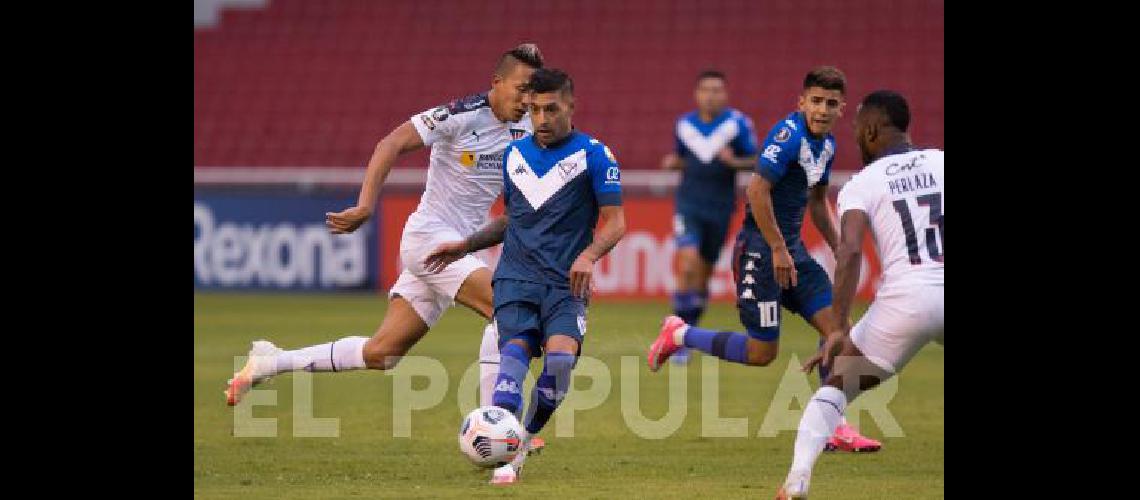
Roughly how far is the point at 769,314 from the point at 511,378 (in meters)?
2.62

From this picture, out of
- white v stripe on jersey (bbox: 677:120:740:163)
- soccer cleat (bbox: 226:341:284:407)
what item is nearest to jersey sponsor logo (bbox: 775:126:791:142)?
soccer cleat (bbox: 226:341:284:407)

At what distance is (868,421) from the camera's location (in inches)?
425

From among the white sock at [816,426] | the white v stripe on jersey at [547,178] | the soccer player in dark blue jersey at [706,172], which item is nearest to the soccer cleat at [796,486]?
the white sock at [816,426]

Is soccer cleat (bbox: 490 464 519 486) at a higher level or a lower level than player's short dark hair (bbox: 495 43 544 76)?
lower

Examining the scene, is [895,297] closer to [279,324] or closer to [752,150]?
[752,150]

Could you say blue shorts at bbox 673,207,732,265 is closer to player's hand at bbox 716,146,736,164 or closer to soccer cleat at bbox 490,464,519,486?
player's hand at bbox 716,146,736,164

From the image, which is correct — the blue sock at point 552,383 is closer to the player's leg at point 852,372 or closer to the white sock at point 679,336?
the player's leg at point 852,372

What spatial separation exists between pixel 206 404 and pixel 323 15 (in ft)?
63.4

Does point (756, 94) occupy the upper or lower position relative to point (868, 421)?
upper

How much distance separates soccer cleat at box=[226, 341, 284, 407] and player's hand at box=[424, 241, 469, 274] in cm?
128

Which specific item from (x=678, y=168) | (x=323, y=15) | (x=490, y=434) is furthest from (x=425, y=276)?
(x=323, y=15)

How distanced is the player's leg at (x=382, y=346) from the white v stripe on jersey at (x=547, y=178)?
4.81ft

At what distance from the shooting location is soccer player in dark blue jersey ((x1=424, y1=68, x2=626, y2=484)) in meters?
7.93

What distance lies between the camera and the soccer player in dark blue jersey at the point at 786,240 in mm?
9477
